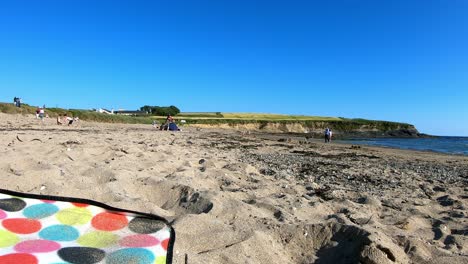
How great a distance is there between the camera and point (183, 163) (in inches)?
284

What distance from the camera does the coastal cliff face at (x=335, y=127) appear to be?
3046 inches

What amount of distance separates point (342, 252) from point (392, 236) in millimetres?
691

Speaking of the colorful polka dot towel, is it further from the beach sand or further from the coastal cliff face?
the coastal cliff face

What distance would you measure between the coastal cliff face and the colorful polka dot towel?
6716 cm

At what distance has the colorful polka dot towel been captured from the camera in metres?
2.63

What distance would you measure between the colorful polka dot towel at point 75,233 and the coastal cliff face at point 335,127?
67.2 m

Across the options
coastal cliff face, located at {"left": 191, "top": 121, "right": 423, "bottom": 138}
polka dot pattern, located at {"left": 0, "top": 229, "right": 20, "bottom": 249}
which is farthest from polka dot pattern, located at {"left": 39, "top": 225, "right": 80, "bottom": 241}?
coastal cliff face, located at {"left": 191, "top": 121, "right": 423, "bottom": 138}

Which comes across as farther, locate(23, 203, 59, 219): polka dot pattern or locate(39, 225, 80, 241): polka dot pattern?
locate(23, 203, 59, 219): polka dot pattern

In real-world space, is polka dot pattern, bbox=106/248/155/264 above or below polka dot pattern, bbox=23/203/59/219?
below

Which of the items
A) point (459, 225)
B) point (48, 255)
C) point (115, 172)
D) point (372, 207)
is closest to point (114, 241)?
point (48, 255)

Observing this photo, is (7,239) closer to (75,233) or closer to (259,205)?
(75,233)

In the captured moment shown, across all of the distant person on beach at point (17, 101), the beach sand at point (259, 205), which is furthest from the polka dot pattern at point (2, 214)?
the distant person on beach at point (17, 101)

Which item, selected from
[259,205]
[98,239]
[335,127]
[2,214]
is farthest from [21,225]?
[335,127]

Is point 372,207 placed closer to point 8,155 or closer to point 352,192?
point 352,192
